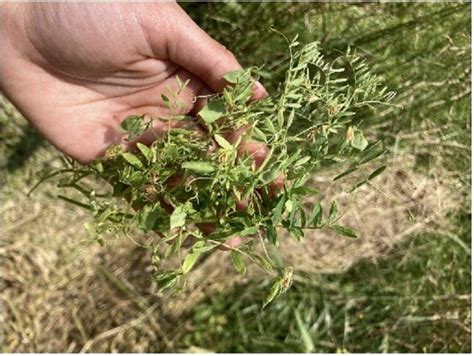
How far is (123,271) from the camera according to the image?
1.66 metres

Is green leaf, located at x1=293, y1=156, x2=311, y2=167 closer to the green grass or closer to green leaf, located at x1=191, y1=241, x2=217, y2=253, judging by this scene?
green leaf, located at x1=191, y1=241, x2=217, y2=253

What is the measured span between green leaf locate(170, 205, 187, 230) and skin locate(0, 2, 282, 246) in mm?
190

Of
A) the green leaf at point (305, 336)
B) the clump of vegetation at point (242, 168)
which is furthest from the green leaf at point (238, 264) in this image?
the green leaf at point (305, 336)

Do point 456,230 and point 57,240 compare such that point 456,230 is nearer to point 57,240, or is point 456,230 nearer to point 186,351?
point 186,351

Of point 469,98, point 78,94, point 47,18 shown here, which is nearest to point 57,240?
point 78,94

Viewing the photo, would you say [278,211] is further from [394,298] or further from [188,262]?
[394,298]

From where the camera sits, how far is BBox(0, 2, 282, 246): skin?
105 cm

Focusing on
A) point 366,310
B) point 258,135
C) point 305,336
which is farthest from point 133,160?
point 366,310

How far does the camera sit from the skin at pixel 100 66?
1.05 m

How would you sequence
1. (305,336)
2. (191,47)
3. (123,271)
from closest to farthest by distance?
1. (191,47)
2. (305,336)
3. (123,271)

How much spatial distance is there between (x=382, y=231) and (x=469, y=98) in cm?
37

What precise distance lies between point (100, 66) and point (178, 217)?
40cm

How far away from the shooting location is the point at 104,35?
3.54 ft

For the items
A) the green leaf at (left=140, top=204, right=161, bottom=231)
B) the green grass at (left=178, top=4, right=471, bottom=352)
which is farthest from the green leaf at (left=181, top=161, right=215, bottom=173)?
the green grass at (left=178, top=4, right=471, bottom=352)
